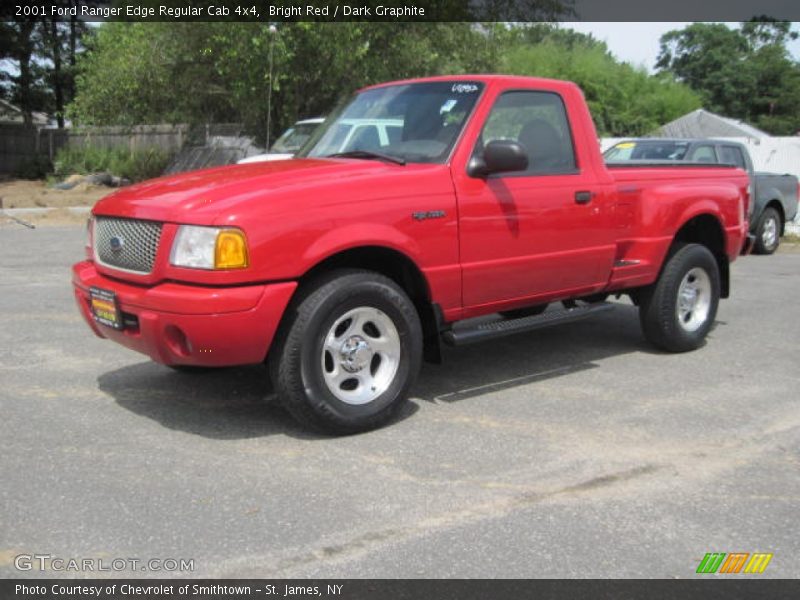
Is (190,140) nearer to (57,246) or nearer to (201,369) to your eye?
(57,246)

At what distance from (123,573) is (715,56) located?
264 ft

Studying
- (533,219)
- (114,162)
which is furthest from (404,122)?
(114,162)

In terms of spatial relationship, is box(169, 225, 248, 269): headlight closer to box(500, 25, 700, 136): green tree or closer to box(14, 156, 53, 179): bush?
box(14, 156, 53, 179): bush

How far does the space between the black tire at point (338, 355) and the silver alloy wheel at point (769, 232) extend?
35.4 feet

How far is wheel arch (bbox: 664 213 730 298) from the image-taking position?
6.97 metres

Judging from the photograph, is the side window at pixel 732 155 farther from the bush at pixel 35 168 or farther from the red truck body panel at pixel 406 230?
the bush at pixel 35 168

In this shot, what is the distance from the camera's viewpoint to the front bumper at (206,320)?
4.22 meters

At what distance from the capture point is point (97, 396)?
5.36m

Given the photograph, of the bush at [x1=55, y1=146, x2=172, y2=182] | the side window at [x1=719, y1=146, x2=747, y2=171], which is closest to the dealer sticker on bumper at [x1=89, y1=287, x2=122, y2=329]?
the side window at [x1=719, y1=146, x2=747, y2=171]
